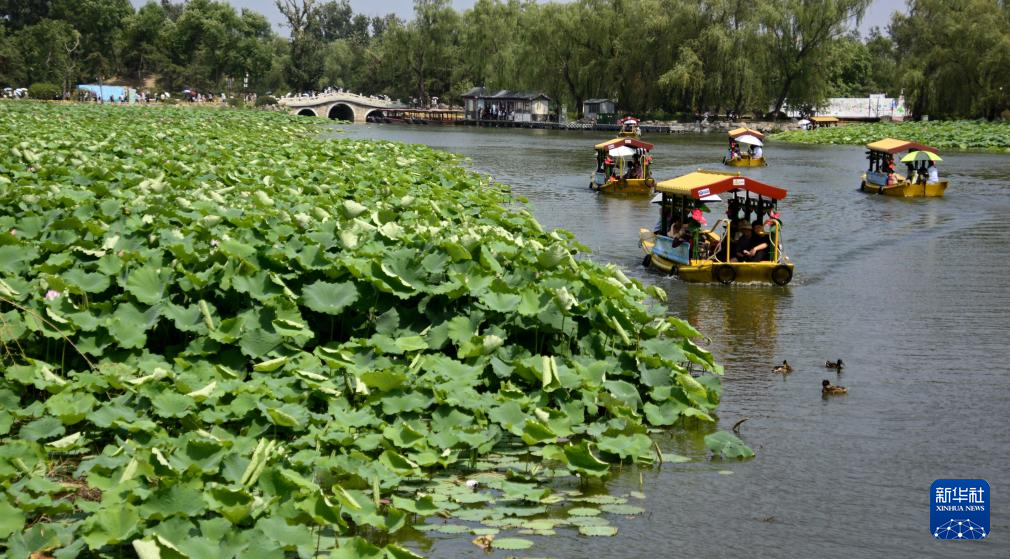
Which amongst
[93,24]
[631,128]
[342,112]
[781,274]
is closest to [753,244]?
[781,274]

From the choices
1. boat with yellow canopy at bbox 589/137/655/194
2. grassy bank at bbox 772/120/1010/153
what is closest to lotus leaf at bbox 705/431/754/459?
boat with yellow canopy at bbox 589/137/655/194

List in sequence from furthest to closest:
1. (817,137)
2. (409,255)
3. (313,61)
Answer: (313,61) < (817,137) < (409,255)

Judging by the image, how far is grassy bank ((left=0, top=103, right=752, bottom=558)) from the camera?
6.08 meters

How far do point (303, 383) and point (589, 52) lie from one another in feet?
240

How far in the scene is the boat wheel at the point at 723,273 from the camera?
657 inches

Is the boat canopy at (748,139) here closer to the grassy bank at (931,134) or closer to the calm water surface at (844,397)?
the calm water surface at (844,397)

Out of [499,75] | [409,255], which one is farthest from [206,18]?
[409,255]

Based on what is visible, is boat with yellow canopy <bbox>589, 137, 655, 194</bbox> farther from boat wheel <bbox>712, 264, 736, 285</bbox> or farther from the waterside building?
the waterside building

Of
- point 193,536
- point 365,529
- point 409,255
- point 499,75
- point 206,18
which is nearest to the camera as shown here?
point 193,536

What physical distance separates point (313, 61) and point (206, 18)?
47.2 feet

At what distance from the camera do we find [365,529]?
6543 mm

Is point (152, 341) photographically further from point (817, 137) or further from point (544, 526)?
point (817, 137)

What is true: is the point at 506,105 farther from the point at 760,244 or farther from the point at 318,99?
the point at 760,244

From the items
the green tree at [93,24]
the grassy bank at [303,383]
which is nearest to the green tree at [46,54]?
the green tree at [93,24]
